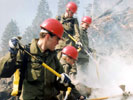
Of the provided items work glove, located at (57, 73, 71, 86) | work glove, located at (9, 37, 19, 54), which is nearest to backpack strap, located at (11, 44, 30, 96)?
work glove, located at (9, 37, 19, 54)

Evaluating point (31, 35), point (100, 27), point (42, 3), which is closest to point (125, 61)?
point (100, 27)

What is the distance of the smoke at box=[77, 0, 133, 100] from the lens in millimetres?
9484

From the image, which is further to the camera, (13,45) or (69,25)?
(69,25)

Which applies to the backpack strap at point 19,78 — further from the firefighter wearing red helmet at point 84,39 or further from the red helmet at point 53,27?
the firefighter wearing red helmet at point 84,39

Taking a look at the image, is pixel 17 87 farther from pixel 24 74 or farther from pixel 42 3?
pixel 42 3

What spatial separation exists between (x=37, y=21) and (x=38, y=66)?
61.2 metres

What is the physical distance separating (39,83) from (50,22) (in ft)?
3.40

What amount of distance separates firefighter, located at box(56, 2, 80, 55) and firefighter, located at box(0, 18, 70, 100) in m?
4.48

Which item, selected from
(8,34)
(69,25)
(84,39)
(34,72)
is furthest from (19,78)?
(8,34)

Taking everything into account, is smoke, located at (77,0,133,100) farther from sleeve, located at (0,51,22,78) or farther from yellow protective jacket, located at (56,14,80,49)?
sleeve, located at (0,51,22,78)

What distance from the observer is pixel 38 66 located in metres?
3.09

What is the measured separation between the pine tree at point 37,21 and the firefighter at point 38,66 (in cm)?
5089

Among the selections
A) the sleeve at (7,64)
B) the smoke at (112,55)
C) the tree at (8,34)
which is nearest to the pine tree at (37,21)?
the tree at (8,34)

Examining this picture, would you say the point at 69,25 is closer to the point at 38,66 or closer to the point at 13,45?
the point at 38,66
